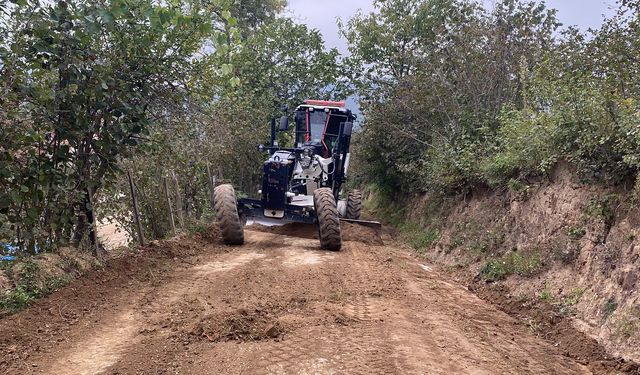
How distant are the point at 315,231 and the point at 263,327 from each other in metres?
7.51

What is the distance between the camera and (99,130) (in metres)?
7.39

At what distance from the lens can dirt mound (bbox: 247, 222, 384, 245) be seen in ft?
40.6

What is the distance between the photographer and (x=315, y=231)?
41.7 feet

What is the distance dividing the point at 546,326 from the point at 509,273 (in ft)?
6.78

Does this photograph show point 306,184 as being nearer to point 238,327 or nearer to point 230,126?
point 230,126

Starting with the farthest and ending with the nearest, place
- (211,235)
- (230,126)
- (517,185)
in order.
→ 1. (230,126)
2. (211,235)
3. (517,185)

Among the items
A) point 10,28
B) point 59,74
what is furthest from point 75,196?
point 10,28

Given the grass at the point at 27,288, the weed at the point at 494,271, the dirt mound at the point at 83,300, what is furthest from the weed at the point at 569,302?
the grass at the point at 27,288

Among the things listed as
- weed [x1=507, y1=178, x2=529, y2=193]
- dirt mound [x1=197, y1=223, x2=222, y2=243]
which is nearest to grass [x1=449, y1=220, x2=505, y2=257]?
weed [x1=507, y1=178, x2=529, y2=193]

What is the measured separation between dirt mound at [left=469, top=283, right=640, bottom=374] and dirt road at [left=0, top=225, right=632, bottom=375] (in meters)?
0.16

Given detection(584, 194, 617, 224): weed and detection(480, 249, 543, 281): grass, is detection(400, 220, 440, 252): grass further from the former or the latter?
detection(584, 194, 617, 224): weed

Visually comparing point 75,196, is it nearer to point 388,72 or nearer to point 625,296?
point 625,296

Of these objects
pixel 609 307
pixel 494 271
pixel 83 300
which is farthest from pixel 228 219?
pixel 609 307

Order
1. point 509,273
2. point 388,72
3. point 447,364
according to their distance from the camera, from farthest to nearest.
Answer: point 388,72 → point 509,273 → point 447,364
